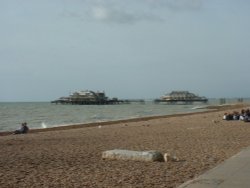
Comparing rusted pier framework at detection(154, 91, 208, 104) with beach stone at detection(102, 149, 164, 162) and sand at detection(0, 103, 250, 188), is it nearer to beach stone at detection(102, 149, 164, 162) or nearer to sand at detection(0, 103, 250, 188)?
sand at detection(0, 103, 250, 188)

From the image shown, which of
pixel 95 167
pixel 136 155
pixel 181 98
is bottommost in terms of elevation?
pixel 95 167

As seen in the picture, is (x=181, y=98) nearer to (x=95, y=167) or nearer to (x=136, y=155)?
(x=136, y=155)

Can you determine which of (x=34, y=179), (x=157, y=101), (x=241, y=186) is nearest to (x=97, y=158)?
(x=34, y=179)

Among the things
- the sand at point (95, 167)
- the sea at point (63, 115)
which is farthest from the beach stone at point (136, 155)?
the sea at point (63, 115)

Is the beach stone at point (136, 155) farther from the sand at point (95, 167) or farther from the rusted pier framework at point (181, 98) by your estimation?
the rusted pier framework at point (181, 98)

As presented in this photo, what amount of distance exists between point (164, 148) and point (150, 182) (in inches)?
254

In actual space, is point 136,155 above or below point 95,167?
above

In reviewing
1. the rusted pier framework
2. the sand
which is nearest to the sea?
the sand

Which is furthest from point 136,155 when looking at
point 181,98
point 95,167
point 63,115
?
point 181,98

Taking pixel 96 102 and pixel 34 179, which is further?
pixel 96 102

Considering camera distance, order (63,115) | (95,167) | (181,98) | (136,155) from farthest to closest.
A: (181,98) → (63,115) → (136,155) → (95,167)

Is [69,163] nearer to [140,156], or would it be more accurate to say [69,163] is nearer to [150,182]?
[140,156]

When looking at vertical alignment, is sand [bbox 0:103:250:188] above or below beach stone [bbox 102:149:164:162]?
below

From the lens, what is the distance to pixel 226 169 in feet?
31.4
